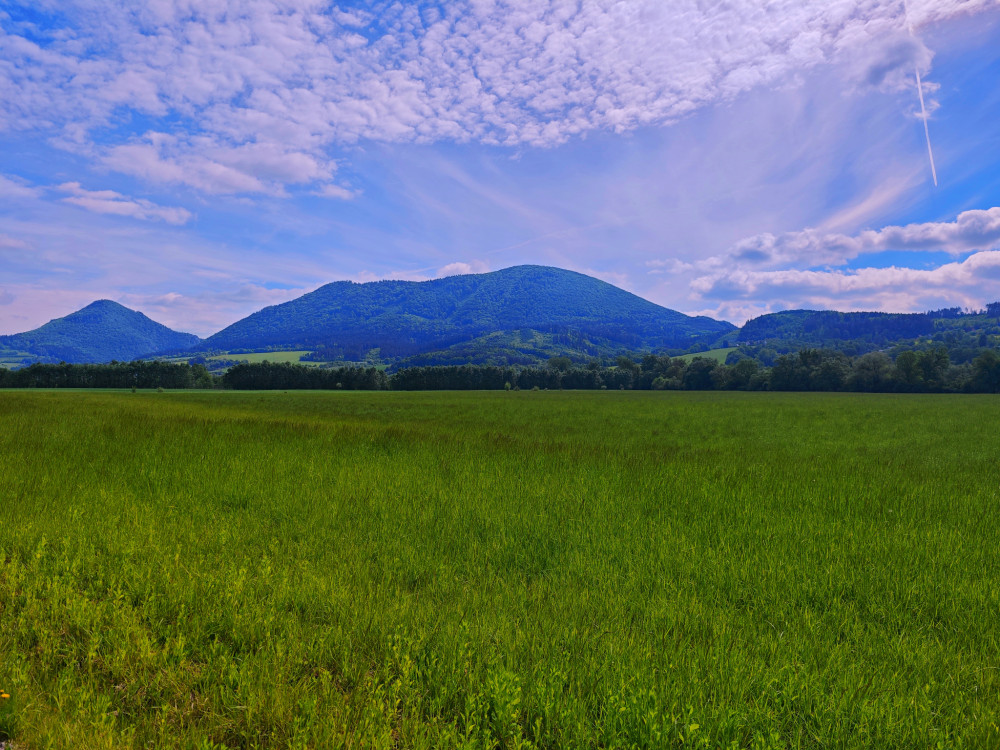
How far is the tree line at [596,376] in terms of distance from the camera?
91.1m

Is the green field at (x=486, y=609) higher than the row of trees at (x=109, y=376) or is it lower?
lower

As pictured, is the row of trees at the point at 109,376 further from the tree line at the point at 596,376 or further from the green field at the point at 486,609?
the green field at the point at 486,609

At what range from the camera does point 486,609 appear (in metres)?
4.52

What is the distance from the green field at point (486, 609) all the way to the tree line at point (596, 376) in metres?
104

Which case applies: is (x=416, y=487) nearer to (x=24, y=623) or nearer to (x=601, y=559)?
(x=601, y=559)

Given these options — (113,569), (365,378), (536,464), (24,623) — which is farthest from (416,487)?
(365,378)

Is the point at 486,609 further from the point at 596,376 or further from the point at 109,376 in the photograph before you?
the point at 109,376

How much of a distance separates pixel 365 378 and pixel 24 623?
108553 millimetres

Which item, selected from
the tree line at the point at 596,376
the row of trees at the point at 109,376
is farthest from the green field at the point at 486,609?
the row of trees at the point at 109,376

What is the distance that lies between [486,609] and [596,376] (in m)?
125

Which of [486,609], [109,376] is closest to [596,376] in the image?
[109,376]

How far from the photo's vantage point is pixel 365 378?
109m

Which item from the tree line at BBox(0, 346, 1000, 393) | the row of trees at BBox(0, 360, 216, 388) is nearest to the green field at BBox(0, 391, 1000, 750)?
the tree line at BBox(0, 346, 1000, 393)

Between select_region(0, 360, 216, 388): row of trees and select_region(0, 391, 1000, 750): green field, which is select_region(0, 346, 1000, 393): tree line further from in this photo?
select_region(0, 391, 1000, 750): green field
